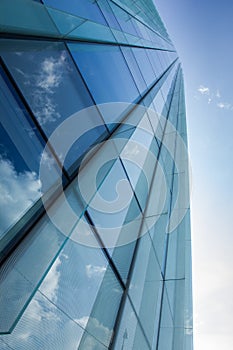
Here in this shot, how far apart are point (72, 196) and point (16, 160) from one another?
93cm

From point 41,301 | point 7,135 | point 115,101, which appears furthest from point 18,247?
point 115,101

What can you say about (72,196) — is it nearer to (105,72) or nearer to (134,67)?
(105,72)

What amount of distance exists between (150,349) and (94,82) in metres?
5.10

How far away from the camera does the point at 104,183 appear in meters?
5.16

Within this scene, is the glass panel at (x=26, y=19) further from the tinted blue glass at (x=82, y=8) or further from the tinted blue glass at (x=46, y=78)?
the tinted blue glass at (x=82, y=8)

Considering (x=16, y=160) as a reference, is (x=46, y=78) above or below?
above

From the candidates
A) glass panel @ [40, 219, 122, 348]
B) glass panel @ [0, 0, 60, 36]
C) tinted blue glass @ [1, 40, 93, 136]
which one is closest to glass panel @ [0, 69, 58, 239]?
tinted blue glass @ [1, 40, 93, 136]

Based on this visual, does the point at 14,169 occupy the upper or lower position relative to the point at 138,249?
lower

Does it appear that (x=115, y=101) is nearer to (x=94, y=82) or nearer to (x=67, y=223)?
(x=94, y=82)

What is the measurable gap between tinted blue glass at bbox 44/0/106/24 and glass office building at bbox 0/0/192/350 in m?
0.04

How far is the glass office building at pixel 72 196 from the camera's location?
3088 millimetres

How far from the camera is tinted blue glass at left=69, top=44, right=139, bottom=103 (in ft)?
17.9

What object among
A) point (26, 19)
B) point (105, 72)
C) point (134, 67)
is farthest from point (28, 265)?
point (134, 67)

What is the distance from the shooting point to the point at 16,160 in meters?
3.34
